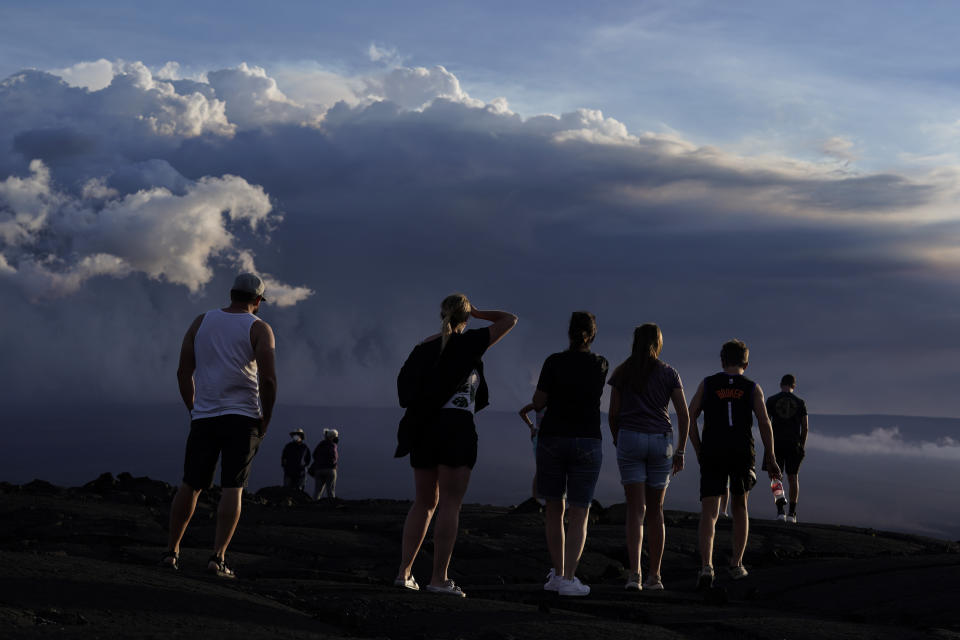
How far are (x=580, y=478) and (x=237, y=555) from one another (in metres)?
4.83

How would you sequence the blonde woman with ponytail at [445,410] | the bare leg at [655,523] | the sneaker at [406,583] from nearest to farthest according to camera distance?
the blonde woman with ponytail at [445,410] < the sneaker at [406,583] < the bare leg at [655,523]

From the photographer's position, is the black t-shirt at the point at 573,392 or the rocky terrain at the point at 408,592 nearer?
the rocky terrain at the point at 408,592

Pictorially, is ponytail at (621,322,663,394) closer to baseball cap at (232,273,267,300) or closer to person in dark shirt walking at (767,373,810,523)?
baseball cap at (232,273,267,300)

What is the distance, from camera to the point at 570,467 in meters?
7.21

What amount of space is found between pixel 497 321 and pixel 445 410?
729 millimetres

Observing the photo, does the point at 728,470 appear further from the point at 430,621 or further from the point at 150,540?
the point at 150,540

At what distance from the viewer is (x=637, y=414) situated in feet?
25.4

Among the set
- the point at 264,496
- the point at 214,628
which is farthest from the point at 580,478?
the point at 264,496

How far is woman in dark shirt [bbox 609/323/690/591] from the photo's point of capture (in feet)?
25.3

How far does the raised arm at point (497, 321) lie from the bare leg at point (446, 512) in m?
0.89

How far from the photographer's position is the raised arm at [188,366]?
6.65m

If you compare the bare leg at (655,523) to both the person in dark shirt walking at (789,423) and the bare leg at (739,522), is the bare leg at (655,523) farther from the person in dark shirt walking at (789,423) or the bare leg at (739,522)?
the person in dark shirt walking at (789,423)

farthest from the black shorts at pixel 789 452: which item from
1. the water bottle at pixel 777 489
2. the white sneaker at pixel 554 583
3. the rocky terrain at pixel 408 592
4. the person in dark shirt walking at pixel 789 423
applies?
the white sneaker at pixel 554 583

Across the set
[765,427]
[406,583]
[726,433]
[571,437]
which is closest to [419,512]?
[406,583]
